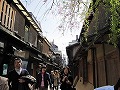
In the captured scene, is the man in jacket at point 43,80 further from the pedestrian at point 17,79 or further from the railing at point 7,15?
the railing at point 7,15

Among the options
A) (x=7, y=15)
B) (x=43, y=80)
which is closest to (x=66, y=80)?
(x=43, y=80)

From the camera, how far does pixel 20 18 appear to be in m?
17.6

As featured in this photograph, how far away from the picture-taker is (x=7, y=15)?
13844 millimetres

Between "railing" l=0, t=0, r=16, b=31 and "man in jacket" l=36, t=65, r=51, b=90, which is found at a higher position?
"railing" l=0, t=0, r=16, b=31

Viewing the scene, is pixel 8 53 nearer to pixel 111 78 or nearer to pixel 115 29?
pixel 111 78

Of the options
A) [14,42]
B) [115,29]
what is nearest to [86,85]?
[115,29]

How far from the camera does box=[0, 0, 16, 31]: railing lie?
1292 centimetres

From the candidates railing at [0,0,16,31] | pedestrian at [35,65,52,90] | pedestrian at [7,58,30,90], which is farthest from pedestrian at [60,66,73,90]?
railing at [0,0,16,31]

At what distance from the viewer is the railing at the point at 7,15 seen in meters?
12.9

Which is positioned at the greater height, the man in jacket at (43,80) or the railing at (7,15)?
the railing at (7,15)

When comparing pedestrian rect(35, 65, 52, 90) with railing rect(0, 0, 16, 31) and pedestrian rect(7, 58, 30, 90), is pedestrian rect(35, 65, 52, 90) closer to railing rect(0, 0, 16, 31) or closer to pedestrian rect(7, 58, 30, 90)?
pedestrian rect(7, 58, 30, 90)

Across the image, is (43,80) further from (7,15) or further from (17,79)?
(7,15)

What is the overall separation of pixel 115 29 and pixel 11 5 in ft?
38.7

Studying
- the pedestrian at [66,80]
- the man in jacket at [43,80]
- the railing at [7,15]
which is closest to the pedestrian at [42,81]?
the man in jacket at [43,80]
